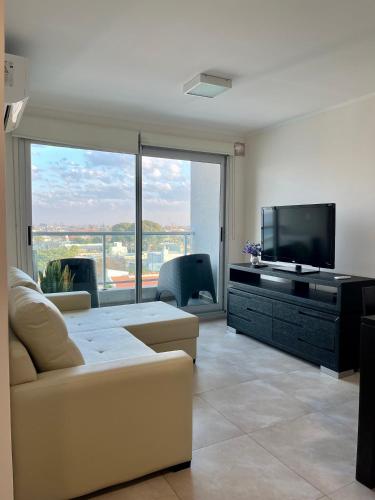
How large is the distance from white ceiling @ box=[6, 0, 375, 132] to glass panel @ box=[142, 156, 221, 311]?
102 centimetres

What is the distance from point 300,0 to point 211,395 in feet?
8.18

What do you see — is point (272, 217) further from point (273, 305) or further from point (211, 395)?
point (211, 395)

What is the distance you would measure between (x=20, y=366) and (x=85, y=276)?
8.95 ft

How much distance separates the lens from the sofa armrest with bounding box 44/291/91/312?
11.0ft

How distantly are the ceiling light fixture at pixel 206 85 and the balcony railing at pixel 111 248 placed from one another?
184cm

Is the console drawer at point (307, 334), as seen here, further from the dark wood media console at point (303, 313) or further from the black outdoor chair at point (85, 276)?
the black outdoor chair at point (85, 276)

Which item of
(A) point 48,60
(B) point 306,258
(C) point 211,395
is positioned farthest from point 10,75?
(B) point 306,258

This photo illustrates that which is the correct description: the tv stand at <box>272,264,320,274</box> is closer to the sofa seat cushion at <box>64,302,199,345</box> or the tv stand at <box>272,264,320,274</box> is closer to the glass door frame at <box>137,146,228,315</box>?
the sofa seat cushion at <box>64,302,199,345</box>

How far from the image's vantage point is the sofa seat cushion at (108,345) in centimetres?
222

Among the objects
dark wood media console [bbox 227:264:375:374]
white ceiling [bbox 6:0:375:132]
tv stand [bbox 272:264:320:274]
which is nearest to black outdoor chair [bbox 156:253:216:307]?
dark wood media console [bbox 227:264:375:374]

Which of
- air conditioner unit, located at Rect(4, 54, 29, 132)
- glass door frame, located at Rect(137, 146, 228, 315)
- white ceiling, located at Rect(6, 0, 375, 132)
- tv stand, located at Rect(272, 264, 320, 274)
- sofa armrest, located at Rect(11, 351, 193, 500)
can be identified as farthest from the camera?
glass door frame, located at Rect(137, 146, 228, 315)

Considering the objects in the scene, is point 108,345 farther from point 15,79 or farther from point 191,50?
point 191,50

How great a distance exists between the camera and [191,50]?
254cm

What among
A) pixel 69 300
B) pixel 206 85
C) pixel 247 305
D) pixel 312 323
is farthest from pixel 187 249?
pixel 206 85
